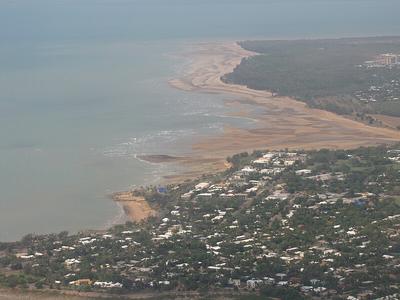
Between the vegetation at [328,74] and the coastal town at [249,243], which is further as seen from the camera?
the vegetation at [328,74]

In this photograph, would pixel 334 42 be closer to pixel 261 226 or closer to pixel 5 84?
pixel 5 84

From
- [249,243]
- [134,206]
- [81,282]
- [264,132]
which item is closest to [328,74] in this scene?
[264,132]

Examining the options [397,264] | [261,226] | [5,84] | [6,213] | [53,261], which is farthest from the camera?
[5,84]

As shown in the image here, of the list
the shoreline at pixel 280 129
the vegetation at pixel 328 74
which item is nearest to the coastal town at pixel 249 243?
the shoreline at pixel 280 129

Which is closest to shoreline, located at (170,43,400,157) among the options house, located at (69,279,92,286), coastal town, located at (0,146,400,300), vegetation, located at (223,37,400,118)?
vegetation, located at (223,37,400,118)

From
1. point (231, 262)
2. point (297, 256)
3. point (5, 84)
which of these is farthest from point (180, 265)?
point (5, 84)

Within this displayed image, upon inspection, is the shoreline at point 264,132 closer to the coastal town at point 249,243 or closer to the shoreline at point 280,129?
the shoreline at point 280,129
